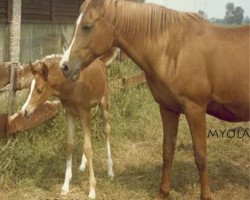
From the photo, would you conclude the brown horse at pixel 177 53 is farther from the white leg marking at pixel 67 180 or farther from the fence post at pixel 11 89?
the fence post at pixel 11 89

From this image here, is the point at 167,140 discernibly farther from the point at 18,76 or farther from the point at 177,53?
the point at 18,76

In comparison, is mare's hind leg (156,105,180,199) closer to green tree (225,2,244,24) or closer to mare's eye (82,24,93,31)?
mare's eye (82,24,93,31)

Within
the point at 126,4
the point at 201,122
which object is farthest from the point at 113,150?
the point at 126,4

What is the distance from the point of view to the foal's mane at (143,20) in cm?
382

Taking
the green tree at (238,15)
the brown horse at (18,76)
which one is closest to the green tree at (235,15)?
the green tree at (238,15)

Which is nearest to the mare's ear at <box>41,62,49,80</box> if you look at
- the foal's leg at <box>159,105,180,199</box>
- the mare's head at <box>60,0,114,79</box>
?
the mare's head at <box>60,0,114,79</box>

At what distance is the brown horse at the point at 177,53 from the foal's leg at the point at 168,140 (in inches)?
9.4

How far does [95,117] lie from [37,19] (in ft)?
17.8

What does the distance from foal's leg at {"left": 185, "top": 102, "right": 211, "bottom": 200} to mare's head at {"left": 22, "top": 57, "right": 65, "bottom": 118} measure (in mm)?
1407

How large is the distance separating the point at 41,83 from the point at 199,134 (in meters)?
1.68

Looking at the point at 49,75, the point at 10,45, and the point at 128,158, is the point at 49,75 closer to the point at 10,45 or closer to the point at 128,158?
the point at 128,158

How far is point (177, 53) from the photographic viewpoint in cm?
387

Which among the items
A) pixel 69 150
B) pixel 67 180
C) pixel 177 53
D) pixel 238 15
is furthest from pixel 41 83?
pixel 238 15

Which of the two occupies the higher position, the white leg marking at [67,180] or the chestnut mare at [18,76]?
the chestnut mare at [18,76]
